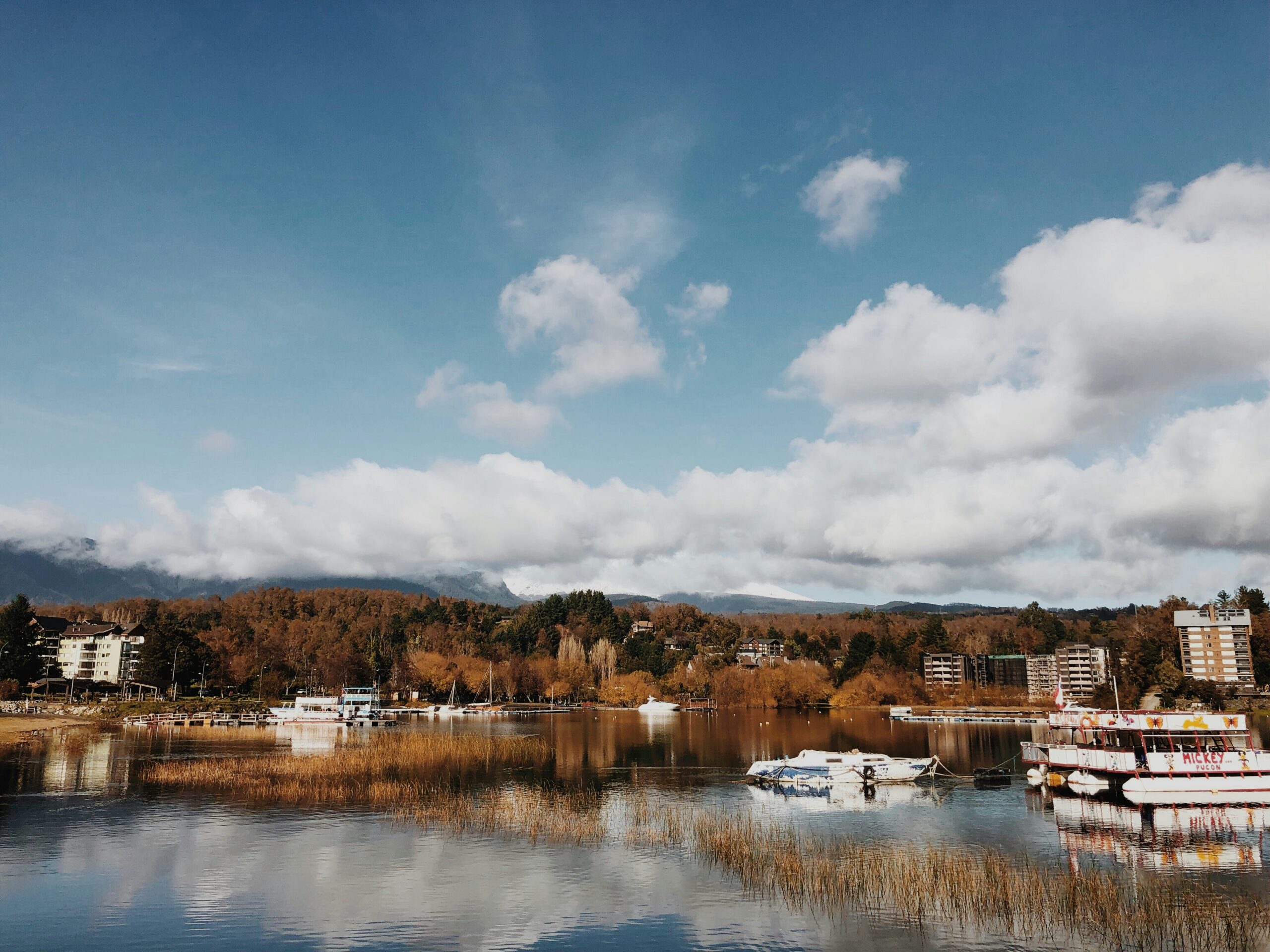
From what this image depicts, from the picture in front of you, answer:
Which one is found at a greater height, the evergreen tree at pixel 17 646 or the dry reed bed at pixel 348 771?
the evergreen tree at pixel 17 646

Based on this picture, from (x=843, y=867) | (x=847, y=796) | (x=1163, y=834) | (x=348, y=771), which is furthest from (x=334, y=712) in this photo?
(x=1163, y=834)

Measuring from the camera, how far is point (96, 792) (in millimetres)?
51000

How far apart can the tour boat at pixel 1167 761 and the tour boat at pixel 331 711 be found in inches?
4183

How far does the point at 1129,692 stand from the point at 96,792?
143 metres

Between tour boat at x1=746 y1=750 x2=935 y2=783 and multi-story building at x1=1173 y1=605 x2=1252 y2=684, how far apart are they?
144 m

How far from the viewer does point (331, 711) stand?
138 metres

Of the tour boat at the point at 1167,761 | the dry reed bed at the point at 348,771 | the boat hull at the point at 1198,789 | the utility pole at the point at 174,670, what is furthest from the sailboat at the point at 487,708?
the boat hull at the point at 1198,789

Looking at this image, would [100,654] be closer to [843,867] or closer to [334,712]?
[334,712]

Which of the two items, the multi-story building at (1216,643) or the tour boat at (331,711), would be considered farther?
the multi-story building at (1216,643)

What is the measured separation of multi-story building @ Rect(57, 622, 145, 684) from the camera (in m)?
196

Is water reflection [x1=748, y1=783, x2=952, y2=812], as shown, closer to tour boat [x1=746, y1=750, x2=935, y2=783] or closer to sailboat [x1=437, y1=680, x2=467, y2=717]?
tour boat [x1=746, y1=750, x2=935, y2=783]

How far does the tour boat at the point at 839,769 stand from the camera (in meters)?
61.5

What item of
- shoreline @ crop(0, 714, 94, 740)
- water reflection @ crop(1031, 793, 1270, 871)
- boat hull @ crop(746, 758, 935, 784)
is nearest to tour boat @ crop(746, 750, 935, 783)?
boat hull @ crop(746, 758, 935, 784)

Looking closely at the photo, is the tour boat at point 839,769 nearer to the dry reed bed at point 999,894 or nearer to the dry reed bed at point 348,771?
the dry reed bed at point 348,771
